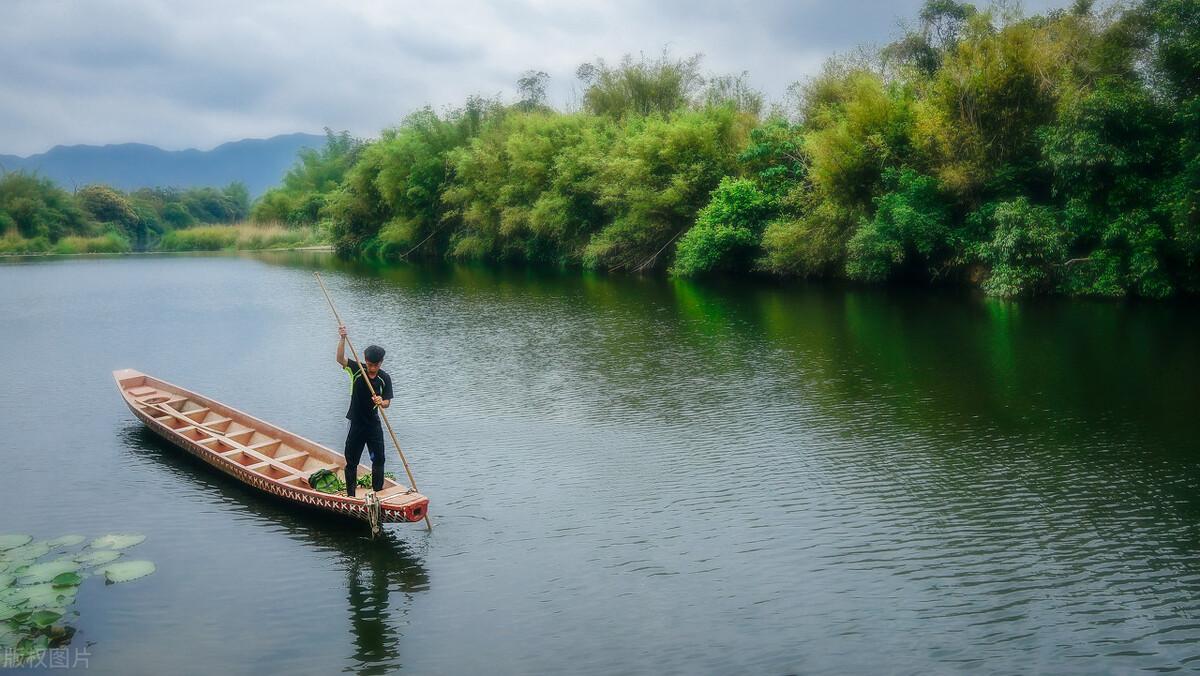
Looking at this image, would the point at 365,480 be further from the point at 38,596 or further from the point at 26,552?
the point at 26,552

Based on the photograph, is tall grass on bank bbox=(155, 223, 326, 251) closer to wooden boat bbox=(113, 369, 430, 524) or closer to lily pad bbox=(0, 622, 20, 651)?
wooden boat bbox=(113, 369, 430, 524)

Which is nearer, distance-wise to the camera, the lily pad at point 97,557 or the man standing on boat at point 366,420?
the lily pad at point 97,557

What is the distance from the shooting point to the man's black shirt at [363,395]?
458 inches

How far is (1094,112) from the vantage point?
94.5 ft

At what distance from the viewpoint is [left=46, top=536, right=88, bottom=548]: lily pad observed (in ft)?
36.5

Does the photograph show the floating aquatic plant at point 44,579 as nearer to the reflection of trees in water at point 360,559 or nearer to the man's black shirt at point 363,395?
the reflection of trees in water at point 360,559

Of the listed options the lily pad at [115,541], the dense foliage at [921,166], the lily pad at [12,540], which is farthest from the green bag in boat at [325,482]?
the dense foliage at [921,166]

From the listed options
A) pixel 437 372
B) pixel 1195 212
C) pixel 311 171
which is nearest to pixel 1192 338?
pixel 1195 212

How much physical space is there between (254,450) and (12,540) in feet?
12.0

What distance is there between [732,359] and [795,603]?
13545 mm

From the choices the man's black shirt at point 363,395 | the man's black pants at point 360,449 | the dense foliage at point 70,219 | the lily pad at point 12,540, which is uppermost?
the dense foliage at point 70,219

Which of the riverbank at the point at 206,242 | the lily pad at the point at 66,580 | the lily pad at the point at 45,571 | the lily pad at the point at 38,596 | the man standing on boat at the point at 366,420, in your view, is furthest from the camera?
the riverbank at the point at 206,242

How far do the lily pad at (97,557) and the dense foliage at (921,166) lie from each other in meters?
29.6

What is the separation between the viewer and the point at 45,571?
1015 cm
